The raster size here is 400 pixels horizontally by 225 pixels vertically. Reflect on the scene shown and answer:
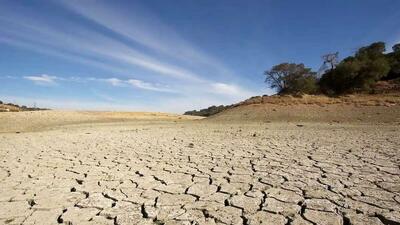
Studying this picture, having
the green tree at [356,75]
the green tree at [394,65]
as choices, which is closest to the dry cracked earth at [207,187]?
the green tree at [356,75]

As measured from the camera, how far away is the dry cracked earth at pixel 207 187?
281cm

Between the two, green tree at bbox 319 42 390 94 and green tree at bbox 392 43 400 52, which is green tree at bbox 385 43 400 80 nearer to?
green tree at bbox 392 43 400 52

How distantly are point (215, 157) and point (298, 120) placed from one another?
11313mm

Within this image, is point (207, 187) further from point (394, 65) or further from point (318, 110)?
point (394, 65)

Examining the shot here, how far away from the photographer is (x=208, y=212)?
2895 mm

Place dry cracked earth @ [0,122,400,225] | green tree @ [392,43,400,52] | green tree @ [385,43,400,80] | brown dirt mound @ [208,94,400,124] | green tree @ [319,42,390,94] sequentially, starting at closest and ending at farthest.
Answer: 1. dry cracked earth @ [0,122,400,225]
2. brown dirt mound @ [208,94,400,124]
3. green tree @ [319,42,390,94]
4. green tree @ [385,43,400,80]
5. green tree @ [392,43,400,52]

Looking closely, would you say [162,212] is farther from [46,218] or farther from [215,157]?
[215,157]

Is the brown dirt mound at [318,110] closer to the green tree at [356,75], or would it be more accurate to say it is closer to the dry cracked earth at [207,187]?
the green tree at [356,75]

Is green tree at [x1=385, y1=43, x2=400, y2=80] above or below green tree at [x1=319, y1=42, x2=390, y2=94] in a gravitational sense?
above

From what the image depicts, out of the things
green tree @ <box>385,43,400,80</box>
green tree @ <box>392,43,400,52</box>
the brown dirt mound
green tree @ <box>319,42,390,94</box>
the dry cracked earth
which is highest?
green tree @ <box>392,43,400,52</box>

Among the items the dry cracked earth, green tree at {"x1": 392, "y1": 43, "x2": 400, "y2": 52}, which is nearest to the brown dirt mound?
the dry cracked earth

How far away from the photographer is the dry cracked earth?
281 centimetres

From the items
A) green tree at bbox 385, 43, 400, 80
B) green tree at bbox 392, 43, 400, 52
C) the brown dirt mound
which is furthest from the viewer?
green tree at bbox 392, 43, 400, 52

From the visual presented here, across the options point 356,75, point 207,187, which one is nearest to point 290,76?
point 356,75
